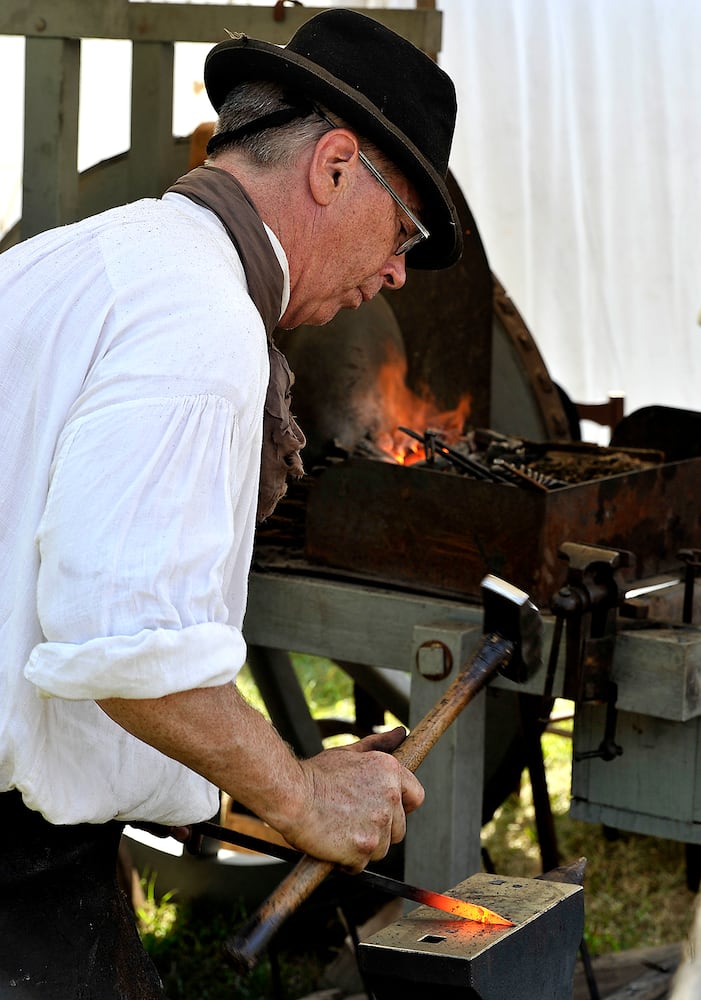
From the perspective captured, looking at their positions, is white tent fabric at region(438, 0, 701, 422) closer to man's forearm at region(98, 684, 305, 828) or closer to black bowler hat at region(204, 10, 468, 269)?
black bowler hat at region(204, 10, 468, 269)

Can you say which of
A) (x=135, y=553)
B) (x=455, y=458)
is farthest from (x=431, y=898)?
(x=455, y=458)

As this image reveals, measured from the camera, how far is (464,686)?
6.38ft

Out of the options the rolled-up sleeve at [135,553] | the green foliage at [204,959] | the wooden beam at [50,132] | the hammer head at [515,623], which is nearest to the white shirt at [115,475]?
the rolled-up sleeve at [135,553]

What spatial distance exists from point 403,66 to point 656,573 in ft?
5.27

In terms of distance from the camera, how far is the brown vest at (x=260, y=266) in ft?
5.01

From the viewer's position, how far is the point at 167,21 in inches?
121

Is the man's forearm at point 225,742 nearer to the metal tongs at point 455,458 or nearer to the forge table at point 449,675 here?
the forge table at point 449,675

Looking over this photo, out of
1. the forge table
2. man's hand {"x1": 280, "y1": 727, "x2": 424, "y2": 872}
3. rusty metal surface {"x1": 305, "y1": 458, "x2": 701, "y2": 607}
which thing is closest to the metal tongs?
rusty metal surface {"x1": 305, "y1": 458, "x2": 701, "y2": 607}

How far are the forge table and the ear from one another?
4.13 feet

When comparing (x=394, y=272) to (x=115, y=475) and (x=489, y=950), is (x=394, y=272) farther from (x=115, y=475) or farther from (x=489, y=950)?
(x=489, y=950)

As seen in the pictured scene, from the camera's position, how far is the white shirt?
4.12 feet

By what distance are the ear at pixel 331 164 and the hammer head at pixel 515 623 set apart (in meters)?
0.66

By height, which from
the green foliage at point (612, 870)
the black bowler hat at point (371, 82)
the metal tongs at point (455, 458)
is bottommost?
the green foliage at point (612, 870)

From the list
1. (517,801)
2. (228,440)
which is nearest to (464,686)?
(228,440)
